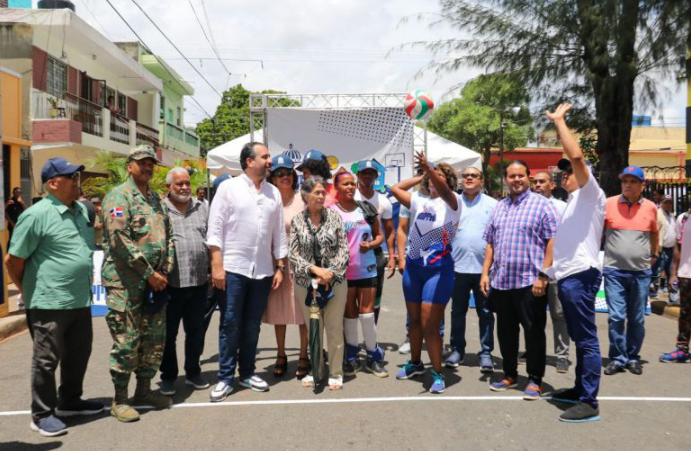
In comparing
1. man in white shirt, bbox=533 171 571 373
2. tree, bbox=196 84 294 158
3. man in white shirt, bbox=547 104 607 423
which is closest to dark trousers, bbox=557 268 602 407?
man in white shirt, bbox=547 104 607 423

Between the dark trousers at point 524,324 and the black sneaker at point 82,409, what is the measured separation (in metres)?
3.41

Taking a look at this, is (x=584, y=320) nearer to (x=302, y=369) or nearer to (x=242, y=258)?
(x=302, y=369)

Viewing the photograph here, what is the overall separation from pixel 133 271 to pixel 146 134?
2459 cm

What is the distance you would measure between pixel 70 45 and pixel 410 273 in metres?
18.9

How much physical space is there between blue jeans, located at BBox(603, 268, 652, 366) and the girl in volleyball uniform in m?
1.90

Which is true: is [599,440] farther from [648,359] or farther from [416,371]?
[648,359]

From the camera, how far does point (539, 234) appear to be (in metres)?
5.05

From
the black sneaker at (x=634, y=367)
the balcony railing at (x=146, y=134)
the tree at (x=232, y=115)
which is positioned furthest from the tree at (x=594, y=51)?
the tree at (x=232, y=115)

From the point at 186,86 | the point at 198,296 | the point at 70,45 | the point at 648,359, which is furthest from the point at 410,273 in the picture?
the point at 186,86

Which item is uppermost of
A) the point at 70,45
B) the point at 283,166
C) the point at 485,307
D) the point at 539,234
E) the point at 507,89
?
the point at 70,45

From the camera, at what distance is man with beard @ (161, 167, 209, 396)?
16.5ft

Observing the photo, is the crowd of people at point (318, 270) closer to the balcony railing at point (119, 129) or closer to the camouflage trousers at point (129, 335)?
the camouflage trousers at point (129, 335)

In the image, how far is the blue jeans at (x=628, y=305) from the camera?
19.4ft

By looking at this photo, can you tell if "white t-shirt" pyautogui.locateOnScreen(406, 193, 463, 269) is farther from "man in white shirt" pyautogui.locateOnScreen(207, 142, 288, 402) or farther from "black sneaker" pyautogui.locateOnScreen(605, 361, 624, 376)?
"black sneaker" pyautogui.locateOnScreen(605, 361, 624, 376)
